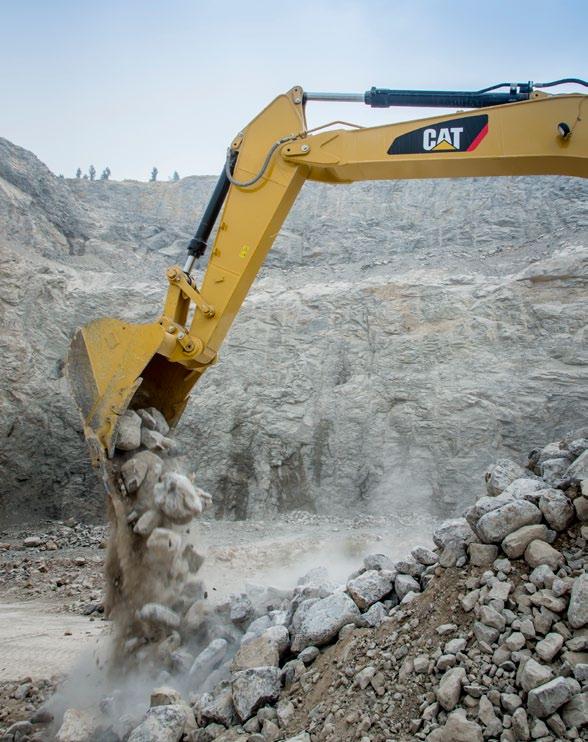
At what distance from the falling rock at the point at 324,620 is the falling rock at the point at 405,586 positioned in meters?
0.29

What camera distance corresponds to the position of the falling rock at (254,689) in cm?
332

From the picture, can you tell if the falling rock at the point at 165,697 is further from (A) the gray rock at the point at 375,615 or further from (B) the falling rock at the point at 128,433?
(B) the falling rock at the point at 128,433

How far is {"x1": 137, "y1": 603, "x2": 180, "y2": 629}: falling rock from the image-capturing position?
4277 millimetres

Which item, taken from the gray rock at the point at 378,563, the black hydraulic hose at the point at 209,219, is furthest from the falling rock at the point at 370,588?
the black hydraulic hose at the point at 209,219

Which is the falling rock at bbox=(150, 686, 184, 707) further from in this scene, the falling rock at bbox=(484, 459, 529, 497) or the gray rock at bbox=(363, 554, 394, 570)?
the falling rock at bbox=(484, 459, 529, 497)

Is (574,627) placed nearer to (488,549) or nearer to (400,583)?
(488,549)

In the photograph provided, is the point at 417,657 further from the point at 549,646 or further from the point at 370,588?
the point at 370,588

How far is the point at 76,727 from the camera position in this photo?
3.41m

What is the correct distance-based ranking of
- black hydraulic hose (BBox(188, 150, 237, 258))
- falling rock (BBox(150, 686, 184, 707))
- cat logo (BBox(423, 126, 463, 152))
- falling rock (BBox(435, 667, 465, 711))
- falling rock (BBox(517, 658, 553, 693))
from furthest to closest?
black hydraulic hose (BBox(188, 150, 237, 258)), cat logo (BBox(423, 126, 463, 152)), falling rock (BBox(150, 686, 184, 707)), falling rock (BBox(435, 667, 465, 711)), falling rock (BBox(517, 658, 553, 693))

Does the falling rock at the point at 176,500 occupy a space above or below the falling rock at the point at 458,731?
above

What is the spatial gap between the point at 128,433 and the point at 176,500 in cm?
60

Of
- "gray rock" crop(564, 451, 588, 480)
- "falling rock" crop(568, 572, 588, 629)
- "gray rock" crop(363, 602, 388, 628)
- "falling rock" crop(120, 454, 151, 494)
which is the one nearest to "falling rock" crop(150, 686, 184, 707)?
"gray rock" crop(363, 602, 388, 628)

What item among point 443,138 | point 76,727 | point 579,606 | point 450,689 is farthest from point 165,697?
point 443,138

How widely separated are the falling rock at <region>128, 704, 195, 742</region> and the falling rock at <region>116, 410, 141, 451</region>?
174 cm
